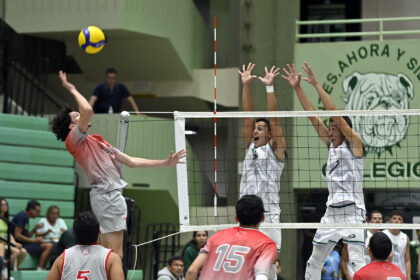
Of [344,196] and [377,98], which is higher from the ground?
[377,98]

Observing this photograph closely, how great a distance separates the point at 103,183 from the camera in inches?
395

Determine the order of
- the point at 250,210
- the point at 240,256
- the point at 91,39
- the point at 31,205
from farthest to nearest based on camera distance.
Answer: the point at 31,205 < the point at 91,39 < the point at 250,210 < the point at 240,256

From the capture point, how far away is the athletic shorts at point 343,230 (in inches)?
419

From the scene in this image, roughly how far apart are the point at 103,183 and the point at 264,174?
2.15 metres

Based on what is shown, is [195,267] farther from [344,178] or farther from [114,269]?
[344,178]

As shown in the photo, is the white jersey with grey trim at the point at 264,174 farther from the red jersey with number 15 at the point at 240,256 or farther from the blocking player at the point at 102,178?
the red jersey with number 15 at the point at 240,256

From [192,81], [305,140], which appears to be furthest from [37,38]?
[305,140]

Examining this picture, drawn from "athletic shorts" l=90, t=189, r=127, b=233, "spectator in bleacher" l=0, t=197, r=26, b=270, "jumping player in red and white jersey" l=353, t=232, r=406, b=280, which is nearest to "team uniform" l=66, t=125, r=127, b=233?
"athletic shorts" l=90, t=189, r=127, b=233

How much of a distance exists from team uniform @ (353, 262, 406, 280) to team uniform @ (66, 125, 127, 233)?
2.69 m

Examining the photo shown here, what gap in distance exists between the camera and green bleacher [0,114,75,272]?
58.7 feet

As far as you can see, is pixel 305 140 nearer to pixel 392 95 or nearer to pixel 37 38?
pixel 392 95

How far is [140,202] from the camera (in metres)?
20.5

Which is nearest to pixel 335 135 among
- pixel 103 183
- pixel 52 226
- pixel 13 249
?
pixel 103 183

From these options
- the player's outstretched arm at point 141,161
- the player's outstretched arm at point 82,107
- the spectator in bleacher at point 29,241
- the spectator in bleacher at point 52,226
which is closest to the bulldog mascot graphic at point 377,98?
the spectator in bleacher at point 52,226
